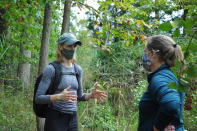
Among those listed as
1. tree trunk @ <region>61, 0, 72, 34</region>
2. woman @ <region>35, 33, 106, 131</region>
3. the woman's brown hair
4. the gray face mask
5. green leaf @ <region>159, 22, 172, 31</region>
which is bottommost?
woman @ <region>35, 33, 106, 131</region>

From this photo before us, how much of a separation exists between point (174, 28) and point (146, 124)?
140 centimetres

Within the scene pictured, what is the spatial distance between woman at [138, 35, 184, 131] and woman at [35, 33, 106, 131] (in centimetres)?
96

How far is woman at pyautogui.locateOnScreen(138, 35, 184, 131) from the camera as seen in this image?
1953 mm

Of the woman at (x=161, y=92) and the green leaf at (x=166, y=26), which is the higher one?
the green leaf at (x=166, y=26)

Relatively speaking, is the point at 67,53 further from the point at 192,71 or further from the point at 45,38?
the point at 192,71

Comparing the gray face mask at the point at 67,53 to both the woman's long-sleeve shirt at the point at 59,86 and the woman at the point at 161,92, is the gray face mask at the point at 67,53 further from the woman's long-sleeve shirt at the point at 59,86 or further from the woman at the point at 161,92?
the woman at the point at 161,92

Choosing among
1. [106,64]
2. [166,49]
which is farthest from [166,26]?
[106,64]

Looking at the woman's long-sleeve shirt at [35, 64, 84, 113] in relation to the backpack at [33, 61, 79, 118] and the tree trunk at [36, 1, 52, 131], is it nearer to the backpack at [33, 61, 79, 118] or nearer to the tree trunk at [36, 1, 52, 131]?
the backpack at [33, 61, 79, 118]

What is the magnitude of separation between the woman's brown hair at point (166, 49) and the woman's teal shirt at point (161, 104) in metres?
0.06

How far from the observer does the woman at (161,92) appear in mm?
1953

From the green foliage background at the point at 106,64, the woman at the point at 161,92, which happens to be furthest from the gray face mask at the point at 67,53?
the green foliage background at the point at 106,64

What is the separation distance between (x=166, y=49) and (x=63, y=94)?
1.17 meters

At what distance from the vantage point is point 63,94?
2.92 meters

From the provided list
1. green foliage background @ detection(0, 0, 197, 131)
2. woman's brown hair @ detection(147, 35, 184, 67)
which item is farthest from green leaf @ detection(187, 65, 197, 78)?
green foliage background @ detection(0, 0, 197, 131)
